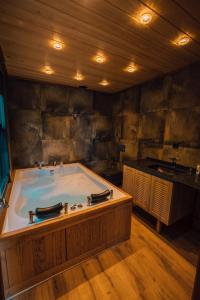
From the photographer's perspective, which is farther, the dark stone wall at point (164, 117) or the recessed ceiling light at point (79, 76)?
the recessed ceiling light at point (79, 76)

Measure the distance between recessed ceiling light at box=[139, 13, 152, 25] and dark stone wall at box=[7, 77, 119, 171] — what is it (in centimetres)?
218

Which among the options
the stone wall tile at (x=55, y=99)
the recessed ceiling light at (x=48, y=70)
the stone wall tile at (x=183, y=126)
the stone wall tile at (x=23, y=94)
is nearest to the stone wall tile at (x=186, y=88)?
the stone wall tile at (x=183, y=126)

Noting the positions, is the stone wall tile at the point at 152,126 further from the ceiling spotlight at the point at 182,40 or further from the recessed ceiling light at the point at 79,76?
the recessed ceiling light at the point at 79,76

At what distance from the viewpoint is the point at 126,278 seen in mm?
1345

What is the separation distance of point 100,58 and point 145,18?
76 centimetres

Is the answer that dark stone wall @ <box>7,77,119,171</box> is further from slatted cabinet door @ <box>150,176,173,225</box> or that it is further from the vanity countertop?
slatted cabinet door @ <box>150,176,173,225</box>

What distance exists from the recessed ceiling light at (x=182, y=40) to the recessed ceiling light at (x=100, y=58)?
0.81 m

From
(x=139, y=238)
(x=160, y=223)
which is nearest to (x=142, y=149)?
(x=160, y=223)

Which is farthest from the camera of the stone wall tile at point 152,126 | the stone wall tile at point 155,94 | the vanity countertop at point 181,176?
the stone wall tile at point 152,126

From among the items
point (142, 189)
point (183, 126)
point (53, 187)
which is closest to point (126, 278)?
point (142, 189)

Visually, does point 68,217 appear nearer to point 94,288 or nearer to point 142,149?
point 94,288

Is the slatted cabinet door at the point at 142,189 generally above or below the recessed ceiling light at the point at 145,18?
below

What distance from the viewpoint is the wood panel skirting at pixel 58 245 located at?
45.6 inches

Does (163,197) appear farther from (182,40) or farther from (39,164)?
(39,164)
